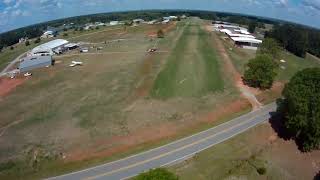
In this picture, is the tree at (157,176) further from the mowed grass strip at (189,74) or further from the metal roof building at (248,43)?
the metal roof building at (248,43)

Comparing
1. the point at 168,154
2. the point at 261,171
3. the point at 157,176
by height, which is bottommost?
the point at 261,171

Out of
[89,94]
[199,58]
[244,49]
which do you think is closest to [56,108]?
[89,94]

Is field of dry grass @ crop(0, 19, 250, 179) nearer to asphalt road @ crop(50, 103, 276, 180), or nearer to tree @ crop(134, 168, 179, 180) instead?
asphalt road @ crop(50, 103, 276, 180)

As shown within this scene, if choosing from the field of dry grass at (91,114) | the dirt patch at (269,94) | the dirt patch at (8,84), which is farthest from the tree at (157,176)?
the dirt patch at (8,84)

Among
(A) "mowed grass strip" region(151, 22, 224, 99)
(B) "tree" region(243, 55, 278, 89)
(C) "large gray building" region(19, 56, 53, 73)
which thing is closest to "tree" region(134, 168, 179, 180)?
(A) "mowed grass strip" region(151, 22, 224, 99)

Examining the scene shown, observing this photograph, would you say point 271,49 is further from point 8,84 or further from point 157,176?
point 157,176

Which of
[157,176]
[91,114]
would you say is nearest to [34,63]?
[91,114]

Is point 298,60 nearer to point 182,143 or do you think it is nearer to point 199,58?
point 199,58
